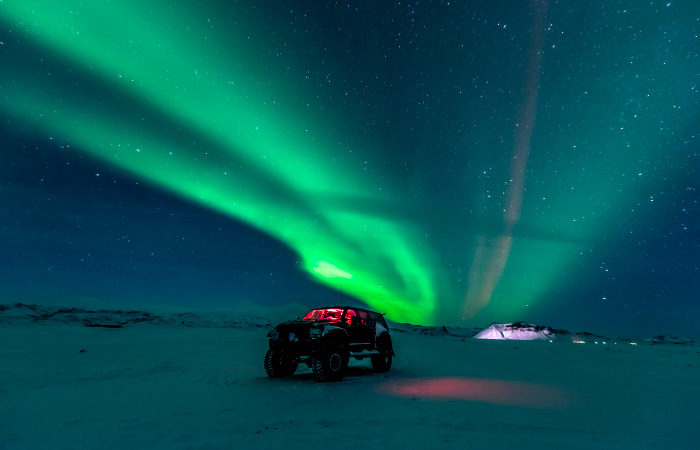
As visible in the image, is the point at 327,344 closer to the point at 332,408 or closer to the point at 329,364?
the point at 329,364

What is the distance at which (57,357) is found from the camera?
14.7 metres

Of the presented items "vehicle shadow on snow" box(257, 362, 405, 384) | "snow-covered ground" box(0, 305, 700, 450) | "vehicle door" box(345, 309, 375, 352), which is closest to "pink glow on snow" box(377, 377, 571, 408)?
"snow-covered ground" box(0, 305, 700, 450)

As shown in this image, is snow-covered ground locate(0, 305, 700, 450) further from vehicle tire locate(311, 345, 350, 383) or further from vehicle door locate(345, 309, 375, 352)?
vehicle door locate(345, 309, 375, 352)

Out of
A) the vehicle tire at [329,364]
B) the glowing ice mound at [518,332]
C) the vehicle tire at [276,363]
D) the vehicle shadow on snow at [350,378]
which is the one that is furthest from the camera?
the glowing ice mound at [518,332]

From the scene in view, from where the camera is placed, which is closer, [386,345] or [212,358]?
[386,345]

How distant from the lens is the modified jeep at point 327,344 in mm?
11164

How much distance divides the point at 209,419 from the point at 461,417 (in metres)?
4.34

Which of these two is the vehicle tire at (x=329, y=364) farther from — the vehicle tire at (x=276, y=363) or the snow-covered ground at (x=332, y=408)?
the vehicle tire at (x=276, y=363)

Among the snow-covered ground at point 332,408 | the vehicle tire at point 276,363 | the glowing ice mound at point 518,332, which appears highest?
the glowing ice mound at point 518,332

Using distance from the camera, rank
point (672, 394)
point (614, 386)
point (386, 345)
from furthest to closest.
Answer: point (386, 345)
point (614, 386)
point (672, 394)

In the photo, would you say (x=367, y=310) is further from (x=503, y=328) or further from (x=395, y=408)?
(x=503, y=328)

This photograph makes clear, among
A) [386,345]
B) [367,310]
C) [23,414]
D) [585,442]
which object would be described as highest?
[367,310]

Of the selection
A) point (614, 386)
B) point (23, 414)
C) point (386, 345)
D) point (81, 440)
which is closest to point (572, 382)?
point (614, 386)

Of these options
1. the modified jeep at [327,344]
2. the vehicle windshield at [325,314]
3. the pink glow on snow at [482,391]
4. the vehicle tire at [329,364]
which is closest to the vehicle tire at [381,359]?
the modified jeep at [327,344]
